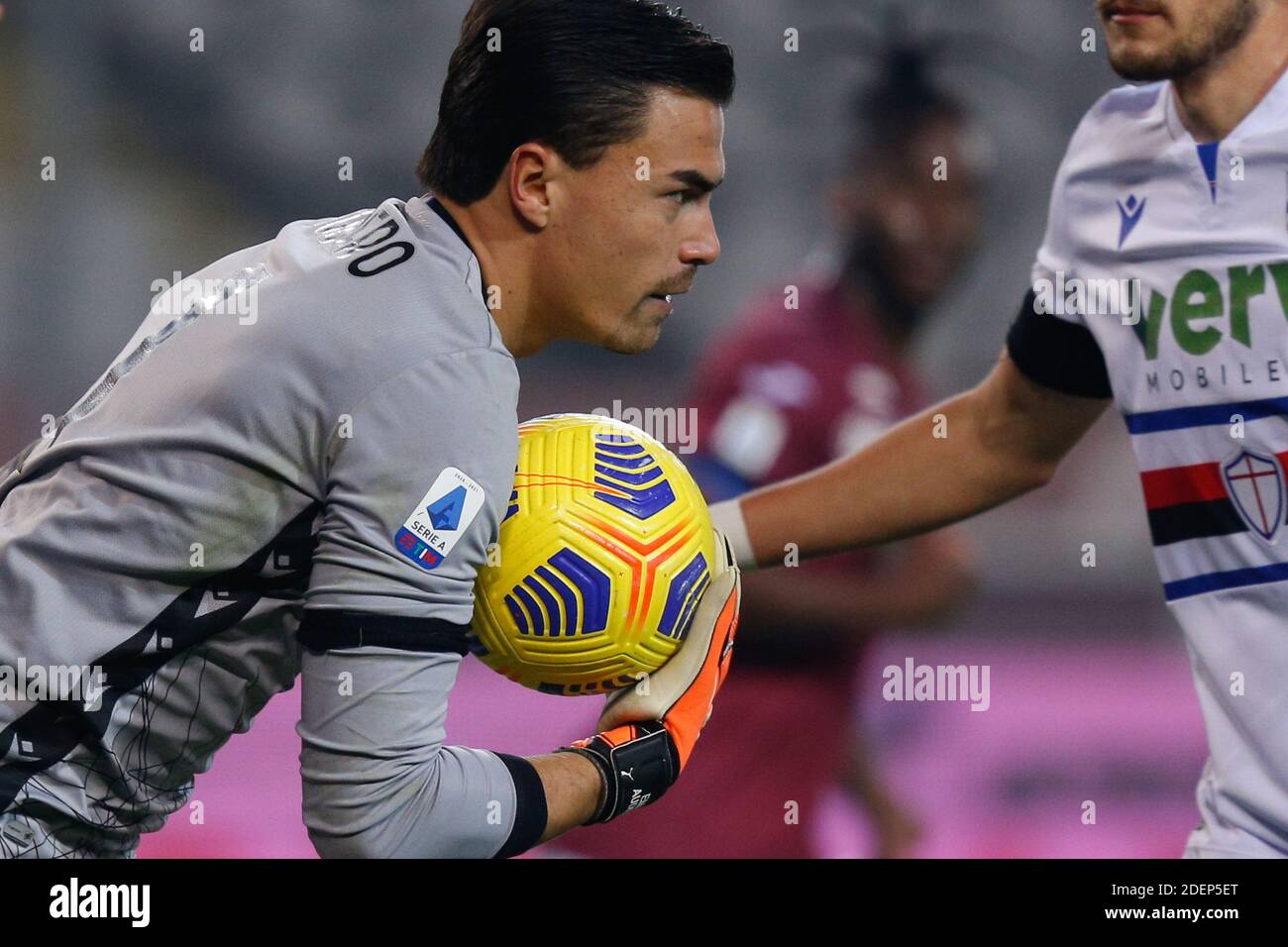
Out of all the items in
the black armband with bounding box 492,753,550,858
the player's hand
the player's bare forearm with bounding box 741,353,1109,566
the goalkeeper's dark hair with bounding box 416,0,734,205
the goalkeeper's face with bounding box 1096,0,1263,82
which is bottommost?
the black armband with bounding box 492,753,550,858

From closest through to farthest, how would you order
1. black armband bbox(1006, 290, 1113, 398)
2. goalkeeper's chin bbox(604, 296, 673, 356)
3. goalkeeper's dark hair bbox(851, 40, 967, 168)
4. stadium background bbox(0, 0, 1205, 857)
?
1. goalkeeper's chin bbox(604, 296, 673, 356)
2. black armband bbox(1006, 290, 1113, 398)
3. goalkeeper's dark hair bbox(851, 40, 967, 168)
4. stadium background bbox(0, 0, 1205, 857)

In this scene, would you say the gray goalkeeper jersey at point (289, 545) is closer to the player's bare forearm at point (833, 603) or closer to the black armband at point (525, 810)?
the black armband at point (525, 810)

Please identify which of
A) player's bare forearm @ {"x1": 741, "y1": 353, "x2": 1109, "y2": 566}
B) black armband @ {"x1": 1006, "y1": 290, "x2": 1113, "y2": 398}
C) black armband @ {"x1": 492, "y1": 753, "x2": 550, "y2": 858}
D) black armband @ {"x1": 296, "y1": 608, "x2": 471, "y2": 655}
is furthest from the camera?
player's bare forearm @ {"x1": 741, "y1": 353, "x2": 1109, "y2": 566}

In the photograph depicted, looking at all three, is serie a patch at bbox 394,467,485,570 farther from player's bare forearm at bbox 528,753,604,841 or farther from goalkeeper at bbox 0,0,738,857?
player's bare forearm at bbox 528,753,604,841

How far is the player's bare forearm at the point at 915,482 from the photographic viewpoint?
281 cm

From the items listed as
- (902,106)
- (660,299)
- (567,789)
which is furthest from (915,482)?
(902,106)

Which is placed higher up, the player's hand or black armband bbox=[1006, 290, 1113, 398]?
black armband bbox=[1006, 290, 1113, 398]

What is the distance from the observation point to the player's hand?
208 centimetres

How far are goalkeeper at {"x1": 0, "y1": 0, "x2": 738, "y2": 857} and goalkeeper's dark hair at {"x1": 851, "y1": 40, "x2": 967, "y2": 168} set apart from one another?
2.21m

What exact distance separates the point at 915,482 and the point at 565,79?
1.13m

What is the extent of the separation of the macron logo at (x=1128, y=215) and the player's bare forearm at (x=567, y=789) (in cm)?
125

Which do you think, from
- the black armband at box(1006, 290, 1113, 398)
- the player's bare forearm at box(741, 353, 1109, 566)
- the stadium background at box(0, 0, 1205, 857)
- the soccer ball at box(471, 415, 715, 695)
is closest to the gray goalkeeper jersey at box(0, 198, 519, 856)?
the soccer ball at box(471, 415, 715, 695)

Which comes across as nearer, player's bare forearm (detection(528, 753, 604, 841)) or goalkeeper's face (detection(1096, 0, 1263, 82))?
player's bare forearm (detection(528, 753, 604, 841))

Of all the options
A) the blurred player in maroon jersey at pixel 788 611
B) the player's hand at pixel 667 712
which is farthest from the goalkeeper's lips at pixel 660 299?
the blurred player in maroon jersey at pixel 788 611
